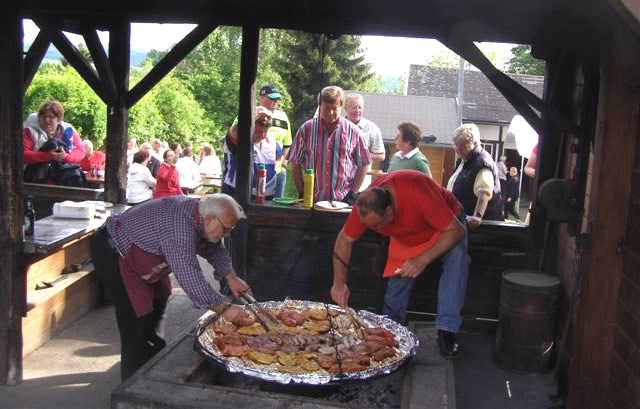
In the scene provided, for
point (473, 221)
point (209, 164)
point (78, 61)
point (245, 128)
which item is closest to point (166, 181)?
point (78, 61)

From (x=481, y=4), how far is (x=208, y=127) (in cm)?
2719

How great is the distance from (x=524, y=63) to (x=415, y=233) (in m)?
51.2

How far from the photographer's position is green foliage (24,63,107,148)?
63.4 ft

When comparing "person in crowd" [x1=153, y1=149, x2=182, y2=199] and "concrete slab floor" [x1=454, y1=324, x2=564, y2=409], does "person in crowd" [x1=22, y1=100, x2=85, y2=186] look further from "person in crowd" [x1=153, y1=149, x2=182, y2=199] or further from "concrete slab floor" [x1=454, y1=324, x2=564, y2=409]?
"concrete slab floor" [x1=454, y1=324, x2=564, y2=409]

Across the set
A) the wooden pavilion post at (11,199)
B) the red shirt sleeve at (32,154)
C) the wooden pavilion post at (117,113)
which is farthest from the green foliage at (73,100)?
the wooden pavilion post at (11,199)

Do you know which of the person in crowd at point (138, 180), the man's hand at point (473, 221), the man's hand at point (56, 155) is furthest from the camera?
the person in crowd at point (138, 180)

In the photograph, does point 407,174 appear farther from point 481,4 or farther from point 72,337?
point 72,337

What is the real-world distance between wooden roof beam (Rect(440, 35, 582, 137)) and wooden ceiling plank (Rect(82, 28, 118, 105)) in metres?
3.13

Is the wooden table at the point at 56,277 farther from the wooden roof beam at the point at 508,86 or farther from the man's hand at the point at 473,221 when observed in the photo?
the wooden roof beam at the point at 508,86

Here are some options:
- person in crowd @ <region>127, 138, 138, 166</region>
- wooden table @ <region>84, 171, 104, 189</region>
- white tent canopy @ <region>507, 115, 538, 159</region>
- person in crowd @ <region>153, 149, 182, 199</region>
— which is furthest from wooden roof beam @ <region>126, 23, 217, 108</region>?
person in crowd @ <region>127, 138, 138, 166</region>

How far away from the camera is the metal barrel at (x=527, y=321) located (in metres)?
5.12

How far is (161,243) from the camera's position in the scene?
382cm

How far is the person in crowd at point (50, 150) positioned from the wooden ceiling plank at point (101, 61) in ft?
4.07

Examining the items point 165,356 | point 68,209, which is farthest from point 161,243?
point 68,209
